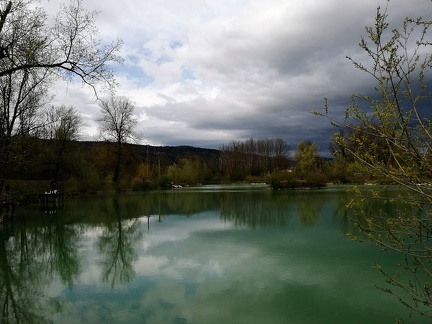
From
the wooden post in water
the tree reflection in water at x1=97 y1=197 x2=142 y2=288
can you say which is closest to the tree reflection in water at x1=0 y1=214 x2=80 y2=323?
the tree reflection in water at x1=97 y1=197 x2=142 y2=288

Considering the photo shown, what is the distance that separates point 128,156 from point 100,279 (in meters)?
31.1

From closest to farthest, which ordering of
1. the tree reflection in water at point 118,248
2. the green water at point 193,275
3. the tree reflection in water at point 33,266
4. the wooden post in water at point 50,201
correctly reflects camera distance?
1. the green water at point 193,275
2. the tree reflection in water at point 33,266
3. the tree reflection in water at point 118,248
4. the wooden post in water at point 50,201

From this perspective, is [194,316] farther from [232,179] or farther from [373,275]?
[232,179]

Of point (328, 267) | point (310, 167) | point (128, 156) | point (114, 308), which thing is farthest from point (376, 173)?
point (310, 167)

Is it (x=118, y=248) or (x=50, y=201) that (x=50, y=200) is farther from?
(x=118, y=248)

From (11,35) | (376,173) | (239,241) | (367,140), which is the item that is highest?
(11,35)

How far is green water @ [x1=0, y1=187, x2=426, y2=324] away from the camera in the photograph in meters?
4.38

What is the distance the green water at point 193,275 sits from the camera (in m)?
4.38

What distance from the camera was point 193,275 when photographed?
6.04 meters

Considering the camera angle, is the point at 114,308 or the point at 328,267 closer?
the point at 114,308

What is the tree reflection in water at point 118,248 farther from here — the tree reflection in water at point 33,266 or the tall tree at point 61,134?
the tall tree at point 61,134

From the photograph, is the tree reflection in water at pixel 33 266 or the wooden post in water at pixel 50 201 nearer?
the tree reflection in water at pixel 33 266

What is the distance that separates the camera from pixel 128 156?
1420 inches

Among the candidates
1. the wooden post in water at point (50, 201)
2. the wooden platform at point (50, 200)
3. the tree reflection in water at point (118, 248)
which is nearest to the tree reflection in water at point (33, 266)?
the tree reflection in water at point (118, 248)
